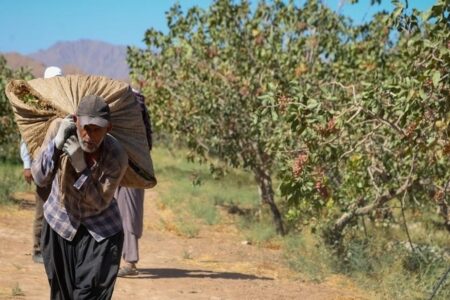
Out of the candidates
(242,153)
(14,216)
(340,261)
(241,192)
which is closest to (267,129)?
(242,153)

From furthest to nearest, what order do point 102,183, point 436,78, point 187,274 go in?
point 187,274 → point 436,78 → point 102,183

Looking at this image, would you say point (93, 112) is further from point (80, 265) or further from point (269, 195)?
point (269, 195)

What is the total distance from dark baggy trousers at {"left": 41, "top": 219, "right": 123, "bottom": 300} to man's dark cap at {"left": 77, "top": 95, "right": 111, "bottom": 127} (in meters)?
0.66

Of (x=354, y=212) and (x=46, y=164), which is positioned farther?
(x=354, y=212)

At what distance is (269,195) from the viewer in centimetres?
1199

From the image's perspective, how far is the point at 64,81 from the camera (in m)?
4.44

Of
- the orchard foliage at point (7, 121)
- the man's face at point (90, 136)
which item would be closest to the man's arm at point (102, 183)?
the man's face at point (90, 136)

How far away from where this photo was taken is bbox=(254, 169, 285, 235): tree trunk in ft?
38.3

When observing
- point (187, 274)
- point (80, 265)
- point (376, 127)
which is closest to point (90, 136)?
point (80, 265)

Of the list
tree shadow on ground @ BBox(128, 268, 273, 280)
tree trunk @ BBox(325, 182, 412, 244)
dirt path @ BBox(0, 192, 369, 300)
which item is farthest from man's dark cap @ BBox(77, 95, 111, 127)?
tree trunk @ BBox(325, 182, 412, 244)

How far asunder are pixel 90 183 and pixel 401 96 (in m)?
2.68

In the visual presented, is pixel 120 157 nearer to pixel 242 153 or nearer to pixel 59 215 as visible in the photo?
pixel 59 215

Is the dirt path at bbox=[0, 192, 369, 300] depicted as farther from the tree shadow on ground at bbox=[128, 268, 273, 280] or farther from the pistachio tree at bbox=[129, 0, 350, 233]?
the pistachio tree at bbox=[129, 0, 350, 233]

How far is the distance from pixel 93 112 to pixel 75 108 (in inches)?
13.3
